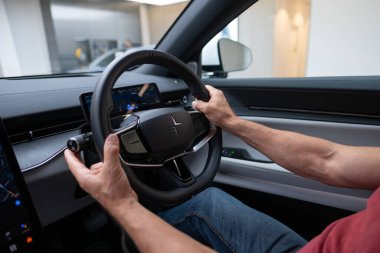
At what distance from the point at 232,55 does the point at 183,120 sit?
864 millimetres

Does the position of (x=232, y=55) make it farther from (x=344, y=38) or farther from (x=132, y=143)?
(x=132, y=143)

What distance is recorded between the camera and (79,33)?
6750 mm

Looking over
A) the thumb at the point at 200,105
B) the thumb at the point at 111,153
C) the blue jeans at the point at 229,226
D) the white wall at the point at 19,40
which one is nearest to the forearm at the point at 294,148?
the thumb at the point at 200,105

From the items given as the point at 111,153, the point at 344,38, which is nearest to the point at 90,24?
the point at 344,38

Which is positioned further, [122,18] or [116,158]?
[122,18]

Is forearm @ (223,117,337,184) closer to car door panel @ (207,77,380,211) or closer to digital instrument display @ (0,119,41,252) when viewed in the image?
car door panel @ (207,77,380,211)

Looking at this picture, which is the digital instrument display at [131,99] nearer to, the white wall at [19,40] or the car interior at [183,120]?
the car interior at [183,120]

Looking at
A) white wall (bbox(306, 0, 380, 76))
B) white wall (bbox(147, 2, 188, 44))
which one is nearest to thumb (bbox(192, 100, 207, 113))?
white wall (bbox(147, 2, 188, 44))

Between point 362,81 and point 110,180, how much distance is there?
1157 millimetres

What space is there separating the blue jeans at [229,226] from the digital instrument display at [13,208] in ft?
1.66

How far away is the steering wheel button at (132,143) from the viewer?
34.6 inches

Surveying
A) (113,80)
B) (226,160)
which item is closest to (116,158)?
(113,80)

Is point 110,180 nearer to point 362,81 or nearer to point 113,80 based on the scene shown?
point 113,80

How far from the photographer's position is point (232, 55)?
5.68 feet
